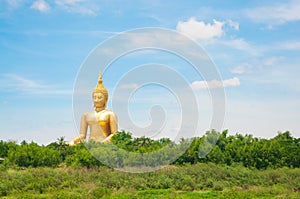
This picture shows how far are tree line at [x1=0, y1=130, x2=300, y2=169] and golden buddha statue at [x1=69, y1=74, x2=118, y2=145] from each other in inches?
158

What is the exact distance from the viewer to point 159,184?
13.6 m

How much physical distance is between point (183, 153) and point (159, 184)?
469cm

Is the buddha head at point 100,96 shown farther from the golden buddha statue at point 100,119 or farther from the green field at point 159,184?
→ the green field at point 159,184

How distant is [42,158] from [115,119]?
19.9 feet

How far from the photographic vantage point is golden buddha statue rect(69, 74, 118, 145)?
24.5m

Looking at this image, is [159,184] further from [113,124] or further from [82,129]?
[82,129]

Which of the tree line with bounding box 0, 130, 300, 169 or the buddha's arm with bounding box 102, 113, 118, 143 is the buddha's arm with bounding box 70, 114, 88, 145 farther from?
the tree line with bounding box 0, 130, 300, 169

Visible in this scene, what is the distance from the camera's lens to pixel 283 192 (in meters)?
12.6

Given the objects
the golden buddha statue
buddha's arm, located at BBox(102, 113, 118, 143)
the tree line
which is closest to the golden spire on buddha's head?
the golden buddha statue

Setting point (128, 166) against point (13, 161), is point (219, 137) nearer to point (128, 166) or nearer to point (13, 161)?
point (128, 166)

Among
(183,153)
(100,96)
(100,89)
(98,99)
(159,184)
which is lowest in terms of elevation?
(159,184)

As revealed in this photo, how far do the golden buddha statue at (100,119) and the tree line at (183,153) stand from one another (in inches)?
158

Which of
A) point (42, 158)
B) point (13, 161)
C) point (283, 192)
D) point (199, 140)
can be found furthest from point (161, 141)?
point (283, 192)

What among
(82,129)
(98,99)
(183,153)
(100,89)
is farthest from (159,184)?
(82,129)
